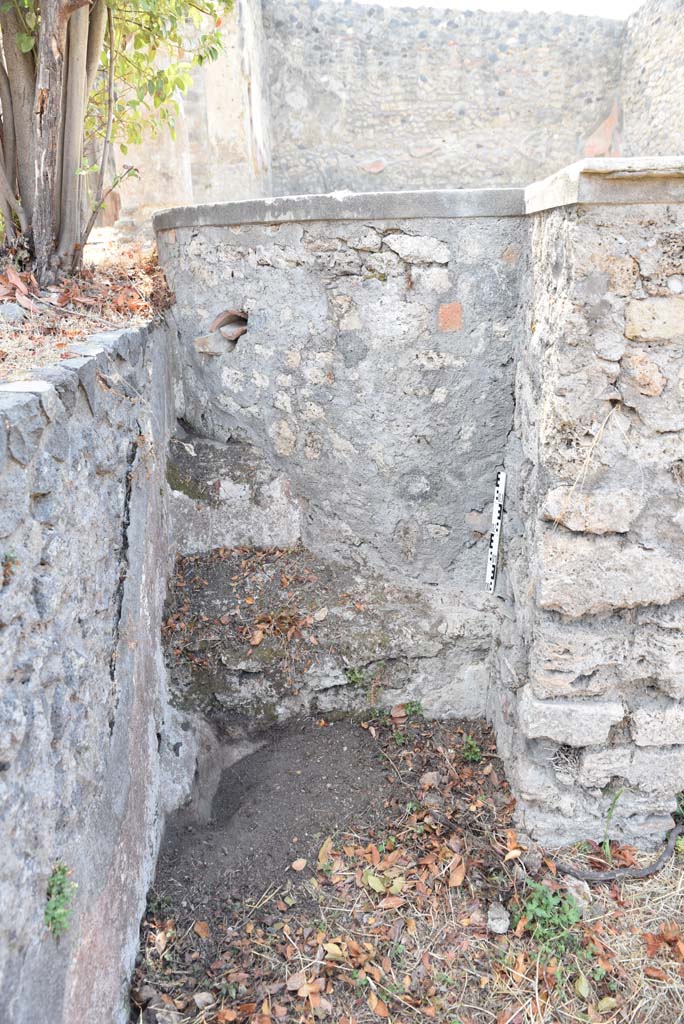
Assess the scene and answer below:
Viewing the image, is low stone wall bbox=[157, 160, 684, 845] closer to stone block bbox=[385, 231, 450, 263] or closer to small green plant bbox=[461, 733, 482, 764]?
stone block bbox=[385, 231, 450, 263]

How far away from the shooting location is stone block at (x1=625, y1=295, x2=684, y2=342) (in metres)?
2.25

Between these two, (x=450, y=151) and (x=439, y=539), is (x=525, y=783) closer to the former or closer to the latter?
(x=439, y=539)

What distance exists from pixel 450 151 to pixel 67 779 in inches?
313

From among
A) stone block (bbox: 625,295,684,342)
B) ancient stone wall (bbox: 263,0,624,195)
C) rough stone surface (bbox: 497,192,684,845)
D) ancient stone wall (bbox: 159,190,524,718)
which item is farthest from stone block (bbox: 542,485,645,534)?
ancient stone wall (bbox: 263,0,624,195)

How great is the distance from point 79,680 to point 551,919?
1792 mm

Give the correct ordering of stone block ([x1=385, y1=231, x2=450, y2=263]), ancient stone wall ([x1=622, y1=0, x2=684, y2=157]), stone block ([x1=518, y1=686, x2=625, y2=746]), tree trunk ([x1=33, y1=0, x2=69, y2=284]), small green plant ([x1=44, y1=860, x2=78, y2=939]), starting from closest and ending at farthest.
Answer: small green plant ([x1=44, y1=860, x2=78, y2=939]) → stone block ([x1=518, y1=686, x2=625, y2=746]) → stone block ([x1=385, y1=231, x2=450, y2=263]) → tree trunk ([x1=33, y1=0, x2=69, y2=284]) → ancient stone wall ([x1=622, y1=0, x2=684, y2=157])

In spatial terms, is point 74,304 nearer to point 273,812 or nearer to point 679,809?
point 273,812

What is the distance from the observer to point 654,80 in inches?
283

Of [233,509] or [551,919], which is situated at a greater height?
[233,509]

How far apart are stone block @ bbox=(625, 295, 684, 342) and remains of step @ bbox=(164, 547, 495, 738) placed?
4.43 feet

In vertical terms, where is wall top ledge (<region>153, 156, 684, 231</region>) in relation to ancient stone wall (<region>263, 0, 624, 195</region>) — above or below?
below

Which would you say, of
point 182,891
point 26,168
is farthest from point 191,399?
point 182,891

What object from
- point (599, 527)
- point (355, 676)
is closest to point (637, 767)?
point (599, 527)

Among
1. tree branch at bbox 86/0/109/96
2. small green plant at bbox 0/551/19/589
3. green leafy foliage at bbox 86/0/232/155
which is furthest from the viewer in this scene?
green leafy foliage at bbox 86/0/232/155
